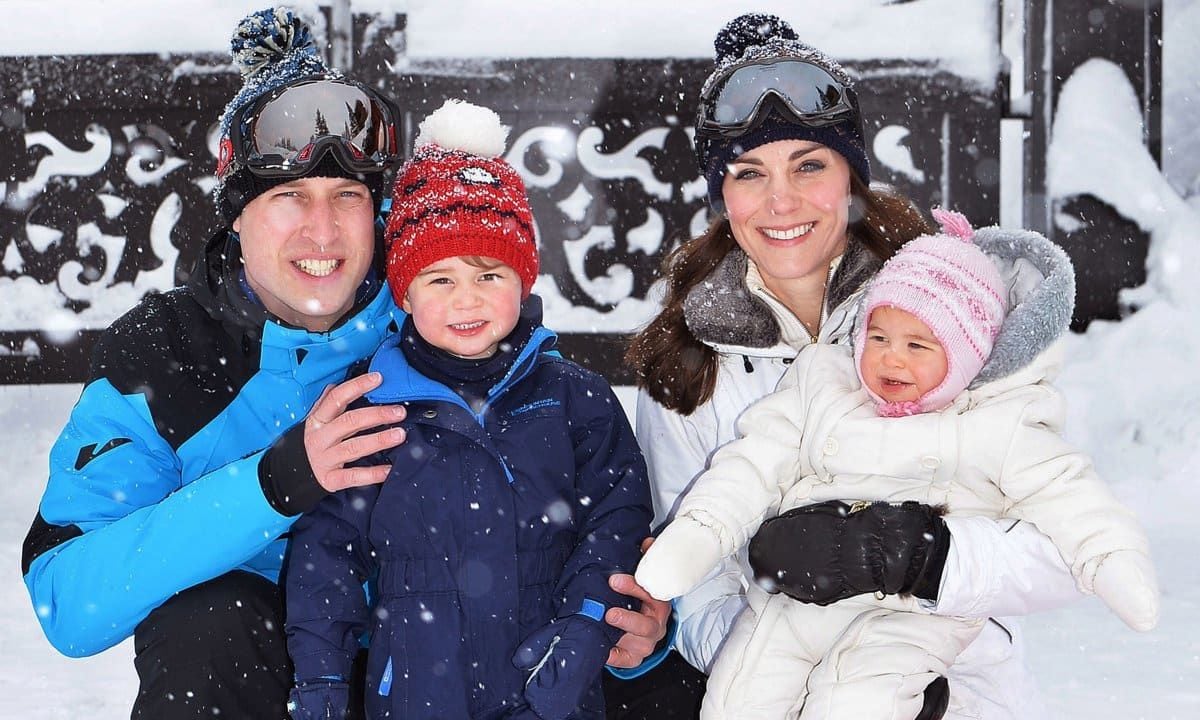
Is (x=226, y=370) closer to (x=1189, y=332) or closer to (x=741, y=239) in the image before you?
(x=741, y=239)

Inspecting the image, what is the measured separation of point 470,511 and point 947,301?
3.68 feet

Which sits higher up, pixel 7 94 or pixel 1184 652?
pixel 7 94

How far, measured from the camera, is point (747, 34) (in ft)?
10.8

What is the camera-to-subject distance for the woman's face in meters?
2.89

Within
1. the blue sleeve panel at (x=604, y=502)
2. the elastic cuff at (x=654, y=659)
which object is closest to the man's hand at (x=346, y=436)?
the blue sleeve panel at (x=604, y=502)

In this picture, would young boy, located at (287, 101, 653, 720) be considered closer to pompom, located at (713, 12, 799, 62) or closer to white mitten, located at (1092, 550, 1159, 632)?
pompom, located at (713, 12, 799, 62)

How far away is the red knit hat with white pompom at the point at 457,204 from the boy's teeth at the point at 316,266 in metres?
0.14

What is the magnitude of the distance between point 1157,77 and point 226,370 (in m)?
5.94

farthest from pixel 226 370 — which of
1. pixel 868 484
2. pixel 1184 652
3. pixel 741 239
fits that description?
pixel 1184 652

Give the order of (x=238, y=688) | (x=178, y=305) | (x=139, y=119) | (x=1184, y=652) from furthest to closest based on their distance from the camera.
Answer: (x=139, y=119) → (x=1184, y=652) → (x=178, y=305) → (x=238, y=688)

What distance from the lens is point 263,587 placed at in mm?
2617

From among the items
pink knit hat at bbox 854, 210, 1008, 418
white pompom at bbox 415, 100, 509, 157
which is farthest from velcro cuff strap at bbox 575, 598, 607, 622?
white pompom at bbox 415, 100, 509, 157

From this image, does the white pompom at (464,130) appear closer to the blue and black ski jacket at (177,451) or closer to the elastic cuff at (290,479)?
the blue and black ski jacket at (177,451)

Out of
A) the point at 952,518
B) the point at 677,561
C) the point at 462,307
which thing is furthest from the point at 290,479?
the point at 952,518
